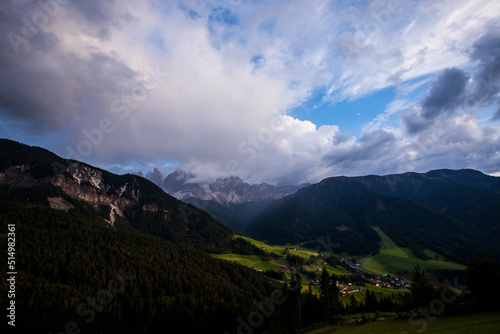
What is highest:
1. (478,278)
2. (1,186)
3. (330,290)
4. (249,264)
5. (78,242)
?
(1,186)

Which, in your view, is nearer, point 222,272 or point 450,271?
point 222,272

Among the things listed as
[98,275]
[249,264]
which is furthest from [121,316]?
[249,264]

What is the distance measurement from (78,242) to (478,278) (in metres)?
163

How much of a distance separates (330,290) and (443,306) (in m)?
24.3

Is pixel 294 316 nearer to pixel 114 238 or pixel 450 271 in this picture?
pixel 114 238

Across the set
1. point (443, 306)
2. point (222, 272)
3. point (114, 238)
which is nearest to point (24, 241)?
point (114, 238)

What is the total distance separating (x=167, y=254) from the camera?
136125 millimetres

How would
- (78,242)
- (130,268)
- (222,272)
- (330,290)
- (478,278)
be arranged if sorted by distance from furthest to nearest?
(222,272) → (78,242) → (130,268) → (330,290) → (478,278)

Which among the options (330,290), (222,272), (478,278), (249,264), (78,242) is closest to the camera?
(478,278)

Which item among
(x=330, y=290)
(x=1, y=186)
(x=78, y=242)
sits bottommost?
(x=330, y=290)

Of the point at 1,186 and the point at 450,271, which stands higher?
the point at 1,186

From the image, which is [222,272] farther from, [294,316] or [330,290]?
[330,290]

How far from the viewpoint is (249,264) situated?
610 ft

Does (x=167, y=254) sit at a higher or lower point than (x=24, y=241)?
lower
